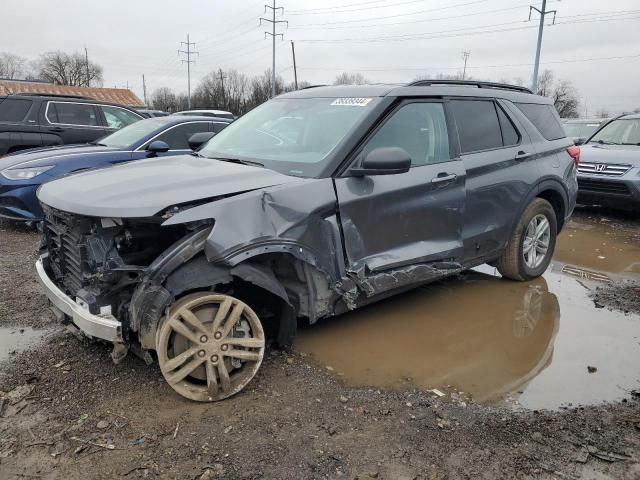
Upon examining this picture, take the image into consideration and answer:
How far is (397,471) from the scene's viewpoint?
2.55 meters

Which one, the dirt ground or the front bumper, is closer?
the dirt ground

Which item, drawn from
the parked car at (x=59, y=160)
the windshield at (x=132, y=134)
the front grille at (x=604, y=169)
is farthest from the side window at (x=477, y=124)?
the front grille at (x=604, y=169)

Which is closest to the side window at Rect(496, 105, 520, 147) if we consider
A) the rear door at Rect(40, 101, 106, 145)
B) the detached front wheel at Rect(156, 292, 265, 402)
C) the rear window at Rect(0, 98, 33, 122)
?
the detached front wheel at Rect(156, 292, 265, 402)

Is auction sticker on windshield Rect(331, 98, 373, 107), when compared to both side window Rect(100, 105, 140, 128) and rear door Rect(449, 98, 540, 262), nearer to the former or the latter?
rear door Rect(449, 98, 540, 262)

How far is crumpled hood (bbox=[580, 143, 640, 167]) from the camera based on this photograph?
28.9 feet

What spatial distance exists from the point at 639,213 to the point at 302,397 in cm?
901

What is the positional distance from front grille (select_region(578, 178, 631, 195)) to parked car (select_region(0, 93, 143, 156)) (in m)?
8.22

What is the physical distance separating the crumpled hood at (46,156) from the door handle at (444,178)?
4698 millimetres

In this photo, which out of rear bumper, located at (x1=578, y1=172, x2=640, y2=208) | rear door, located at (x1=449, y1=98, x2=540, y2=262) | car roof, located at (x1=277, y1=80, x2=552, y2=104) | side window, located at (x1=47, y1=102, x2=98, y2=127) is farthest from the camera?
side window, located at (x1=47, y1=102, x2=98, y2=127)

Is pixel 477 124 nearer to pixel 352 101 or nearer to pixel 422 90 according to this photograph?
pixel 422 90

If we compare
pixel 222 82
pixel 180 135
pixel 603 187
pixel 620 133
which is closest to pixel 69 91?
pixel 222 82

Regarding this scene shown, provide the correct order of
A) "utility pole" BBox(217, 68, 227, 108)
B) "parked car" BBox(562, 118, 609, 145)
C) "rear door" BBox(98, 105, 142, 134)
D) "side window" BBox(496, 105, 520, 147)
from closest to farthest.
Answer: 1. "side window" BBox(496, 105, 520, 147)
2. "rear door" BBox(98, 105, 142, 134)
3. "parked car" BBox(562, 118, 609, 145)
4. "utility pole" BBox(217, 68, 227, 108)

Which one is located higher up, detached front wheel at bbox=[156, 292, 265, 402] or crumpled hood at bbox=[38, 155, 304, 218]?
crumpled hood at bbox=[38, 155, 304, 218]

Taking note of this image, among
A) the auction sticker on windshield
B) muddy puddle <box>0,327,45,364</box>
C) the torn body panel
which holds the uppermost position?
the auction sticker on windshield
